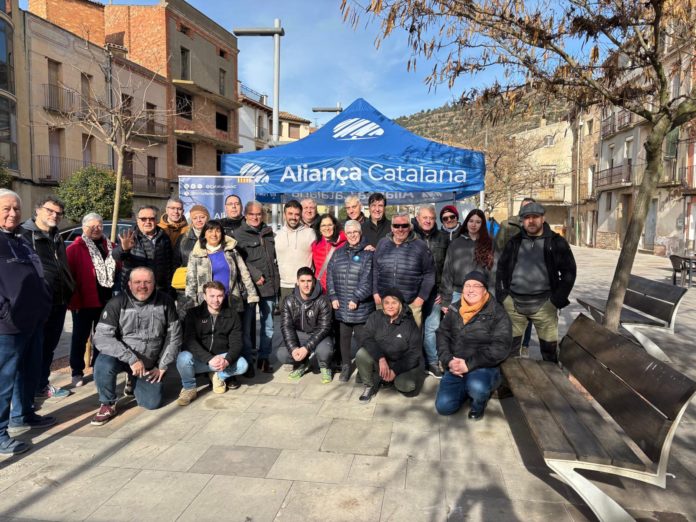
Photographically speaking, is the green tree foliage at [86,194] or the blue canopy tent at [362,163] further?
the green tree foliage at [86,194]

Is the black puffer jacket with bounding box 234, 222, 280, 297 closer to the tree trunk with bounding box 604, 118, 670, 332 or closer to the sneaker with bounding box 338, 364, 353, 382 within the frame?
the sneaker with bounding box 338, 364, 353, 382

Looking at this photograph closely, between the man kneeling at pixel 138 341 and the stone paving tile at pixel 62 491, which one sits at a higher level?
the man kneeling at pixel 138 341

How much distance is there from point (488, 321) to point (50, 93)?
22.9 m

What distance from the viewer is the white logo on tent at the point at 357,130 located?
6.37 metres

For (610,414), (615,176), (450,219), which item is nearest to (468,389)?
(610,414)

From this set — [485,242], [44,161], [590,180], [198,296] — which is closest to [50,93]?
[44,161]

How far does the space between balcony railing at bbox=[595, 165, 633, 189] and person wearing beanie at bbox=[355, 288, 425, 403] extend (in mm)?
30484

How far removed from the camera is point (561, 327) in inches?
288

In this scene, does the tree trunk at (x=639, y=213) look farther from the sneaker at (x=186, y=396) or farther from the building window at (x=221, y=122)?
the building window at (x=221, y=122)

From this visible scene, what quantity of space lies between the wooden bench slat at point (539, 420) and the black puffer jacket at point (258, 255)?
2.54 m

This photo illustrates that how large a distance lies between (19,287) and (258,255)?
2.26 metres

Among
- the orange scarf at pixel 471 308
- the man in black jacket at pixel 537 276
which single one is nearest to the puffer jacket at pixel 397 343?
the orange scarf at pixel 471 308

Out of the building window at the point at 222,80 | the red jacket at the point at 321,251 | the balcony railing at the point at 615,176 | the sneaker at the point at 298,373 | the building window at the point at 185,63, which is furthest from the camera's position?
the building window at the point at 222,80

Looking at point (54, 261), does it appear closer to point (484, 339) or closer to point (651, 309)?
point (484, 339)
